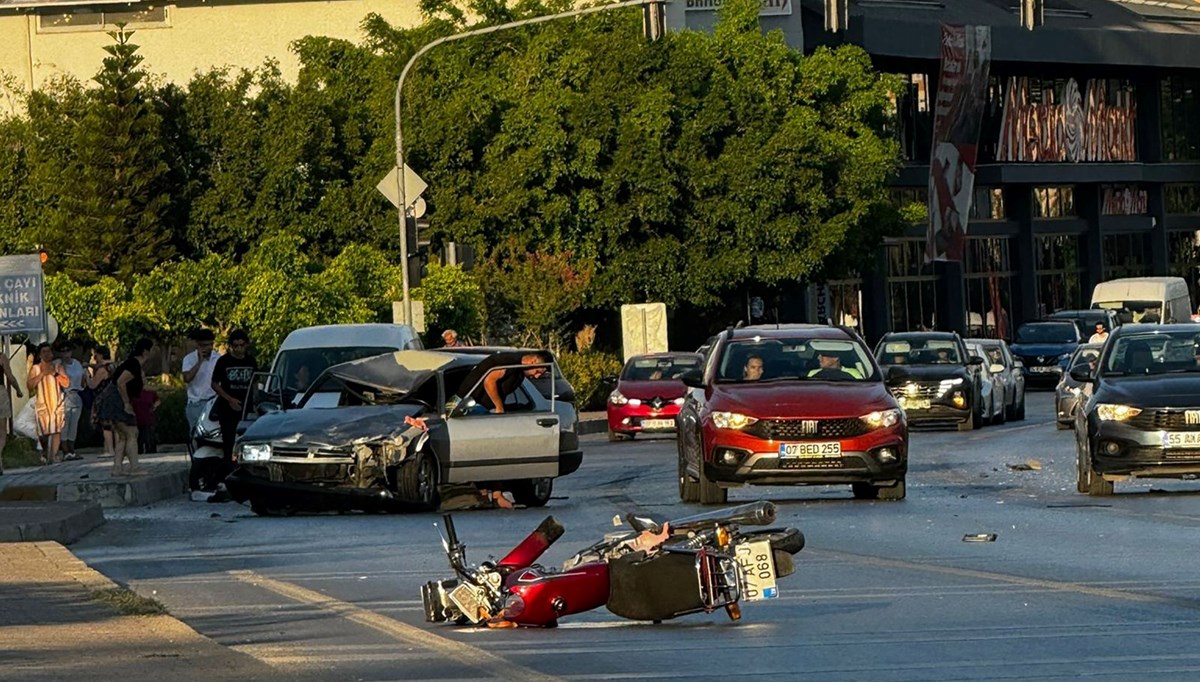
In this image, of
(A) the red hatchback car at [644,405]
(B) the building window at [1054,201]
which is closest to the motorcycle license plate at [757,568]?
(A) the red hatchback car at [644,405]

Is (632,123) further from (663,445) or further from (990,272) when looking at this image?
(990,272)

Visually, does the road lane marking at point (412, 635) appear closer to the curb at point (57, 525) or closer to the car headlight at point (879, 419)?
the curb at point (57, 525)

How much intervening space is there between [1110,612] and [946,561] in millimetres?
3531

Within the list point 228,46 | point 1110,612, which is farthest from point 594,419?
point 1110,612

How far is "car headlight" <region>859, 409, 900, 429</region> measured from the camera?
22.1 m

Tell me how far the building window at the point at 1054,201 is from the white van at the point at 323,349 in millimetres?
62187

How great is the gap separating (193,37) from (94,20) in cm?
284

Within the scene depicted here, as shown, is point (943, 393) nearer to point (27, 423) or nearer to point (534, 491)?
point (27, 423)

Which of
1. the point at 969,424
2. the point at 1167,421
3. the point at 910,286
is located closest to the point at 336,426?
the point at 1167,421

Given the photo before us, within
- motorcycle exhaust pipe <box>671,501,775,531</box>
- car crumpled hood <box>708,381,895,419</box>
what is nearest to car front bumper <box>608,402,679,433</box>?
car crumpled hood <box>708,381,895,419</box>

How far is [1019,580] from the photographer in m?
14.5

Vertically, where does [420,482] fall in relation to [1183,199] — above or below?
below

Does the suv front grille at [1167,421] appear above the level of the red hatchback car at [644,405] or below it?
above

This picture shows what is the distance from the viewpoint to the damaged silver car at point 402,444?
73.8 feet
